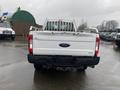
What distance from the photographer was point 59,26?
11.2 meters

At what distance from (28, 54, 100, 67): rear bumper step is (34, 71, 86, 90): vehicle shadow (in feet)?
1.96

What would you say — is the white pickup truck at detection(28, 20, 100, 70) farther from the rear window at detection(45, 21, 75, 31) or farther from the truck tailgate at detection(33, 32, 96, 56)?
the rear window at detection(45, 21, 75, 31)

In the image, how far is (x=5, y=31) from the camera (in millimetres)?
26609

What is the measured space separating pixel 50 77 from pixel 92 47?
1849 mm

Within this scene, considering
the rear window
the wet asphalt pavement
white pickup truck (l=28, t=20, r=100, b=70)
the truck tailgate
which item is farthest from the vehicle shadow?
the rear window

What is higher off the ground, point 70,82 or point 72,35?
point 72,35

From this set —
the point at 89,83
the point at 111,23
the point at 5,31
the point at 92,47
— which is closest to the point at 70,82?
the point at 89,83

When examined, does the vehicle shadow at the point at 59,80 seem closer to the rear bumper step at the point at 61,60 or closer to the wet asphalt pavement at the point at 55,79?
the wet asphalt pavement at the point at 55,79

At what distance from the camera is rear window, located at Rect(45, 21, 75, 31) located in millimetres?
11172

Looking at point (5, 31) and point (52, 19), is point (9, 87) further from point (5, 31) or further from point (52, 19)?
point (5, 31)

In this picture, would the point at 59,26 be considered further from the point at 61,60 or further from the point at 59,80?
the point at 61,60

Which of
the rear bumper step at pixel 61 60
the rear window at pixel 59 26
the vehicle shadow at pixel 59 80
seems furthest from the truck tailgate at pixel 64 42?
the rear window at pixel 59 26

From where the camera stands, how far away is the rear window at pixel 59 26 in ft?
36.7

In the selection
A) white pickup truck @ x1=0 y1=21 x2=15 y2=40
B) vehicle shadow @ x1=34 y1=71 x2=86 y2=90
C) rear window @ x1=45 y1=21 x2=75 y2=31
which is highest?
rear window @ x1=45 y1=21 x2=75 y2=31
